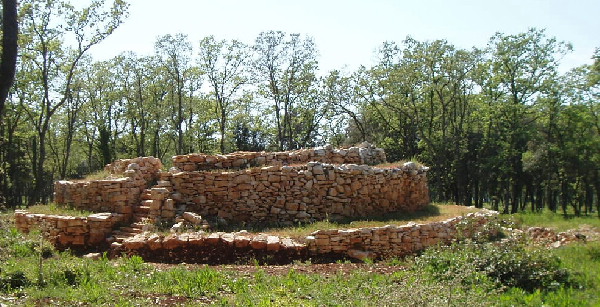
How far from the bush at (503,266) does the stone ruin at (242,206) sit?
2824 millimetres

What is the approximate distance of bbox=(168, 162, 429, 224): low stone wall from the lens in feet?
47.7

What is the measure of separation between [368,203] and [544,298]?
25.4 ft

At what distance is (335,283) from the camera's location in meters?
8.47

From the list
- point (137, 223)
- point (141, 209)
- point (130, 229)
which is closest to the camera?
point (130, 229)

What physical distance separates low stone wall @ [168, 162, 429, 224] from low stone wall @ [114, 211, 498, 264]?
2.25 m

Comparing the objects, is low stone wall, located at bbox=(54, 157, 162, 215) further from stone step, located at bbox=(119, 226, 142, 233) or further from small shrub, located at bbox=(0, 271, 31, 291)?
small shrub, located at bbox=(0, 271, 31, 291)

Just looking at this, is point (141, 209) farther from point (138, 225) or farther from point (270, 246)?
point (270, 246)

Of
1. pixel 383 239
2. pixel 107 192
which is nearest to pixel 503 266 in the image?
pixel 383 239

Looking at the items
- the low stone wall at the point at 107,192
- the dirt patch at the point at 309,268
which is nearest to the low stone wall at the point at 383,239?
the dirt patch at the point at 309,268

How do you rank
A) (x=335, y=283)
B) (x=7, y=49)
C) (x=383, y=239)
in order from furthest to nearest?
(x=383, y=239) → (x=335, y=283) → (x=7, y=49)

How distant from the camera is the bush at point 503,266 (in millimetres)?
8469

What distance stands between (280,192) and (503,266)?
7574 millimetres

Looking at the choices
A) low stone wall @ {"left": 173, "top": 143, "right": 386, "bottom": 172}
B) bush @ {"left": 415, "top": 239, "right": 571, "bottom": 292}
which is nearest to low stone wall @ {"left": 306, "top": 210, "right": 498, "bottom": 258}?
bush @ {"left": 415, "top": 239, "right": 571, "bottom": 292}

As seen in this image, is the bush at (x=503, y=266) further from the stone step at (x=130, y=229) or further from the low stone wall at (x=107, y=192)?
the low stone wall at (x=107, y=192)
